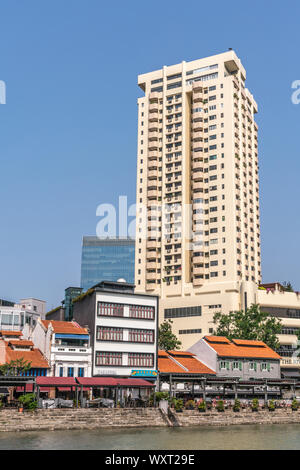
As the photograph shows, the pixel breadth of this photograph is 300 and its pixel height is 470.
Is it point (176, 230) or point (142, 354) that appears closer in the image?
point (142, 354)

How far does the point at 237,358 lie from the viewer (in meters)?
A: 86.8

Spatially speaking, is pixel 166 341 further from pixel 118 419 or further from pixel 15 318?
pixel 118 419

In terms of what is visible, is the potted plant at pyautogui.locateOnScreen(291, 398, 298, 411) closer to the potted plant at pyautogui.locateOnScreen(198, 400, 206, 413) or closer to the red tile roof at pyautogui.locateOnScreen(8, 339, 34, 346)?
the potted plant at pyautogui.locateOnScreen(198, 400, 206, 413)

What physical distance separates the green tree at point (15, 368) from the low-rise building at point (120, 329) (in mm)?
9091

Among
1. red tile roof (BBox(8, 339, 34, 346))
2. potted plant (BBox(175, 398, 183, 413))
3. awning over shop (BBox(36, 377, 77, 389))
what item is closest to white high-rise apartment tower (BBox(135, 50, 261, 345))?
red tile roof (BBox(8, 339, 34, 346))

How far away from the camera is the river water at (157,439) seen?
4719 cm

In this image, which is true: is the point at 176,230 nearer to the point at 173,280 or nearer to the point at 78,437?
the point at 173,280

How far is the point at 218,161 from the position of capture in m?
136

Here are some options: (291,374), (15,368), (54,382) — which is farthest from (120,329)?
(291,374)

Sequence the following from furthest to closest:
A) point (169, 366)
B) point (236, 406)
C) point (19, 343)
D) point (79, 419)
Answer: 1. point (169, 366)
2. point (19, 343)
3. point (236, 406)
4. point (79, 419)

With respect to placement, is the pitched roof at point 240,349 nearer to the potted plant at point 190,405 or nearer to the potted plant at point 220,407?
the potted plant at point 220,407

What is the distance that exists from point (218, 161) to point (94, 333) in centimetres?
7023

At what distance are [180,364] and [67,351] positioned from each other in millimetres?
17157
